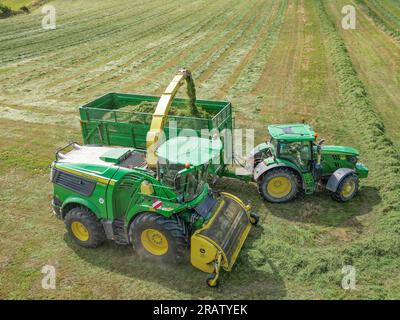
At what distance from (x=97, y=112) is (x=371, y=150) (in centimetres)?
888

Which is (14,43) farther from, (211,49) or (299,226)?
(299,226)

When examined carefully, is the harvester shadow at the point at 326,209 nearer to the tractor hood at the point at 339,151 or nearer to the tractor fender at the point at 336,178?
the tractor fender at the point at 336,178

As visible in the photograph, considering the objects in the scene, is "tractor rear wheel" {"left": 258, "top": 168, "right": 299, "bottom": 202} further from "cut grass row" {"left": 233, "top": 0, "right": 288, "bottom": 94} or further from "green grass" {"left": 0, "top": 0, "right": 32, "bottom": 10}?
"green grass" {"left": 0, "top": 0, "right": 32, "bottom": 10}

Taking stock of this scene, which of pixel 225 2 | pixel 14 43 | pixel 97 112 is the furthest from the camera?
pixel 225 2

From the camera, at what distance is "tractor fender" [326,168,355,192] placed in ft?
33.7

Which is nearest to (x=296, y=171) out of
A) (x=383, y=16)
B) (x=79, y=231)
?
(x=79, y=231)

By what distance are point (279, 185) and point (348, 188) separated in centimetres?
182

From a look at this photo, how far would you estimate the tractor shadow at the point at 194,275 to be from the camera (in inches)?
298

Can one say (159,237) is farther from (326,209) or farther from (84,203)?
(326,209)

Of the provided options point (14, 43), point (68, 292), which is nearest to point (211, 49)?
point (14, 43)

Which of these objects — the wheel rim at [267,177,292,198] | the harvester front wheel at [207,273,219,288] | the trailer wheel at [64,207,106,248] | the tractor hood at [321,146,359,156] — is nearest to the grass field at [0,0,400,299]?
the harvester front wheel at [207,273,219,288]

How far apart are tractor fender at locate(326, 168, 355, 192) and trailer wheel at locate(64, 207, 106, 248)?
5841mm

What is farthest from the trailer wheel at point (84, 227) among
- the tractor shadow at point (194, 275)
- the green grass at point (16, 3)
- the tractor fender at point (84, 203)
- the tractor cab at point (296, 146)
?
the green grass at point (16, 3)

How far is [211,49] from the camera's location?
27.5m
